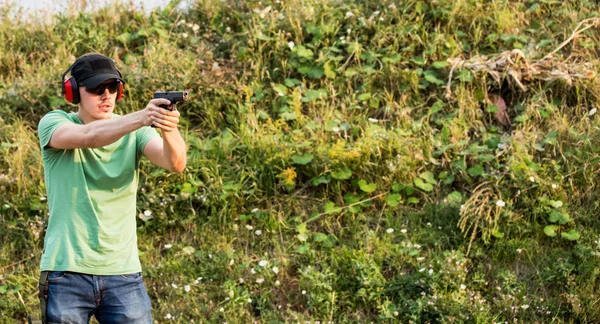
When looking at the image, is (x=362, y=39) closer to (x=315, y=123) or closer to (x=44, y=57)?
(x=315, y=123)

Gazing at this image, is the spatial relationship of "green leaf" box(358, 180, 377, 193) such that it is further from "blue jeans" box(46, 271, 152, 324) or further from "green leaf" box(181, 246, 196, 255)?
"blue jeans" box(46, 271, 152, 324)

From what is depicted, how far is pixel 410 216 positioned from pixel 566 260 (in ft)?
3.66

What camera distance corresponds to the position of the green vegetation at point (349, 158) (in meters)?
5.25

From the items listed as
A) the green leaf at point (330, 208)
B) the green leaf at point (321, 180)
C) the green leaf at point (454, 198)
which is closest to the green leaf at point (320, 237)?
the green leaf at point (330, 208)

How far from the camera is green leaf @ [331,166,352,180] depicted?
582cm

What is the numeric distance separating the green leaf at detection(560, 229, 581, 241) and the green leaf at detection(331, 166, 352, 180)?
1548mm

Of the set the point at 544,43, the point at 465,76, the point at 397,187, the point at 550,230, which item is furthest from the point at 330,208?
the point at 544,43

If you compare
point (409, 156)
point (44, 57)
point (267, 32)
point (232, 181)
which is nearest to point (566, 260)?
point (409, 156)

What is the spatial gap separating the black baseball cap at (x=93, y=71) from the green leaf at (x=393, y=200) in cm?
262

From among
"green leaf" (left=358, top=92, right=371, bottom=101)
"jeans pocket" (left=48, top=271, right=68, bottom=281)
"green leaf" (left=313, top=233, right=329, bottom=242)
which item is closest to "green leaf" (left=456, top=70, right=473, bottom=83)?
"green leaf" (left=358, top=92, right=371, bottom=101)

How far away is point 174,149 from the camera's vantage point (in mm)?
3621

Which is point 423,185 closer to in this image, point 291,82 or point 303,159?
point 303,159

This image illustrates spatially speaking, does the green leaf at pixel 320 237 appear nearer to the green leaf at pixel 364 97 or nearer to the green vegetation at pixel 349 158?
the green vegetation at pixel 349 158

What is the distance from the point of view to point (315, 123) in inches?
245
